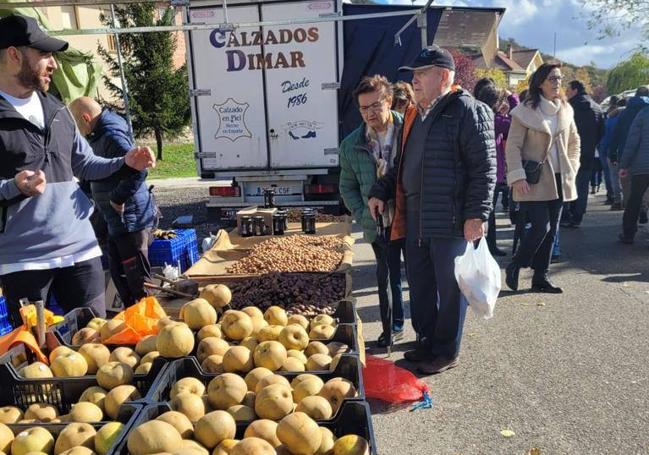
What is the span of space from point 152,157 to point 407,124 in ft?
5.78

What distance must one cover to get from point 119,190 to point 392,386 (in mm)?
2565

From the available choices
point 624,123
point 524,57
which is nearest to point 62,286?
point 624,123

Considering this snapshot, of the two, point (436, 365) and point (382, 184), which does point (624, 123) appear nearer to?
point (382, 184)

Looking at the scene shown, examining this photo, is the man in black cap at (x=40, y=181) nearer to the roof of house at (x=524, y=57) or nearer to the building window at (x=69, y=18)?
the building window at (x=69, y=18)

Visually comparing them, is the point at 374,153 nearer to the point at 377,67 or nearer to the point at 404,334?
the point at 404,334

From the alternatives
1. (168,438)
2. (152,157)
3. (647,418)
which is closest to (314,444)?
(168,438)

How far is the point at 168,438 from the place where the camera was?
1.56m

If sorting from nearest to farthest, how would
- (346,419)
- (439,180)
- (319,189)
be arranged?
1. (346,419)
2. (439,180)
3. (319,189)

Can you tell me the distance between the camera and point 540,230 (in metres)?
5.10

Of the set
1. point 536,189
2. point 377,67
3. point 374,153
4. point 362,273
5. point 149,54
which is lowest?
point 362,273

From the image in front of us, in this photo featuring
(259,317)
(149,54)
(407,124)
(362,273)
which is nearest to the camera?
(259,317)

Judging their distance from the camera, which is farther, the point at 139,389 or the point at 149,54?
the point at 149,54

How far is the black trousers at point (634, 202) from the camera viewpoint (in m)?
6.87

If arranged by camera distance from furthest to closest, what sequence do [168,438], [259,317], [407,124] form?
[407,124]
[259,317]
[168,438]
